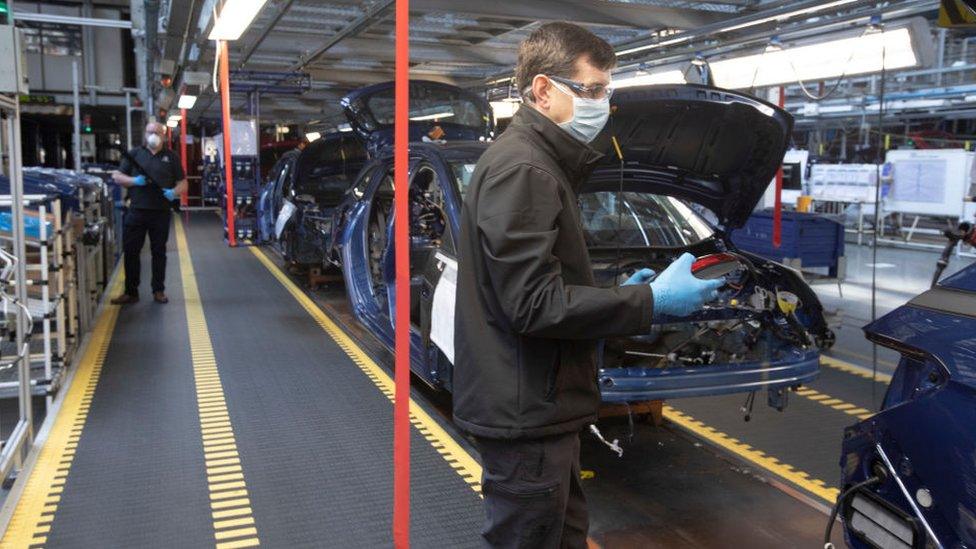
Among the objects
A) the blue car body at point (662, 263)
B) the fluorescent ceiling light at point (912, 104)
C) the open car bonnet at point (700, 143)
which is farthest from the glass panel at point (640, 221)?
the fluorescent ceiling light at point (912, 104)

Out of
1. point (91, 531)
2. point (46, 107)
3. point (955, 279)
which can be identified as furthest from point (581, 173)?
point (46, 107)

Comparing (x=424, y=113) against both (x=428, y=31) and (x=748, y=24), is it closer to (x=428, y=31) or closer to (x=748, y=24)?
(x=428, y=31)

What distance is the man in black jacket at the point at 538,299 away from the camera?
1.63 meters

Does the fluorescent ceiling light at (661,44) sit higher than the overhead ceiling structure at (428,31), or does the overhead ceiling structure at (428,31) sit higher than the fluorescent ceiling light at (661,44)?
the overhead ceiling structure at (428,31)

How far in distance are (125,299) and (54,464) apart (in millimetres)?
4154

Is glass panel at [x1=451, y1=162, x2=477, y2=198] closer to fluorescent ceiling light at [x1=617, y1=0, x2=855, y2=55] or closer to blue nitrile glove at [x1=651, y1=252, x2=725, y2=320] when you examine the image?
blue nitrile glove at [x1=651, y1=252, x2=725, y2=320]

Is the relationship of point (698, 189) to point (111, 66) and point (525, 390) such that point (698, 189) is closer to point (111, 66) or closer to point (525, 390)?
point (525, 390)

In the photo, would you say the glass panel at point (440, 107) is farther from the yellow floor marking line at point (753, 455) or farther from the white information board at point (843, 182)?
the white information board at point (843, 182)

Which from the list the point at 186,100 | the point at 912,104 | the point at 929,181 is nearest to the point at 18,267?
the point at 186,100

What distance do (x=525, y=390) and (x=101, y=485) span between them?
261 cm

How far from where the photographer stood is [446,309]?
3129mm

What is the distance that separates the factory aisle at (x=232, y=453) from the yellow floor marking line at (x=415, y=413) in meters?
0.01

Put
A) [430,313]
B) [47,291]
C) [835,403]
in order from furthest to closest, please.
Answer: [835,403]
[47,291]
[430,313]

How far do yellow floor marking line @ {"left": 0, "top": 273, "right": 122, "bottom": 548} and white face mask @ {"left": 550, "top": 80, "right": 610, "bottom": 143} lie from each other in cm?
259
